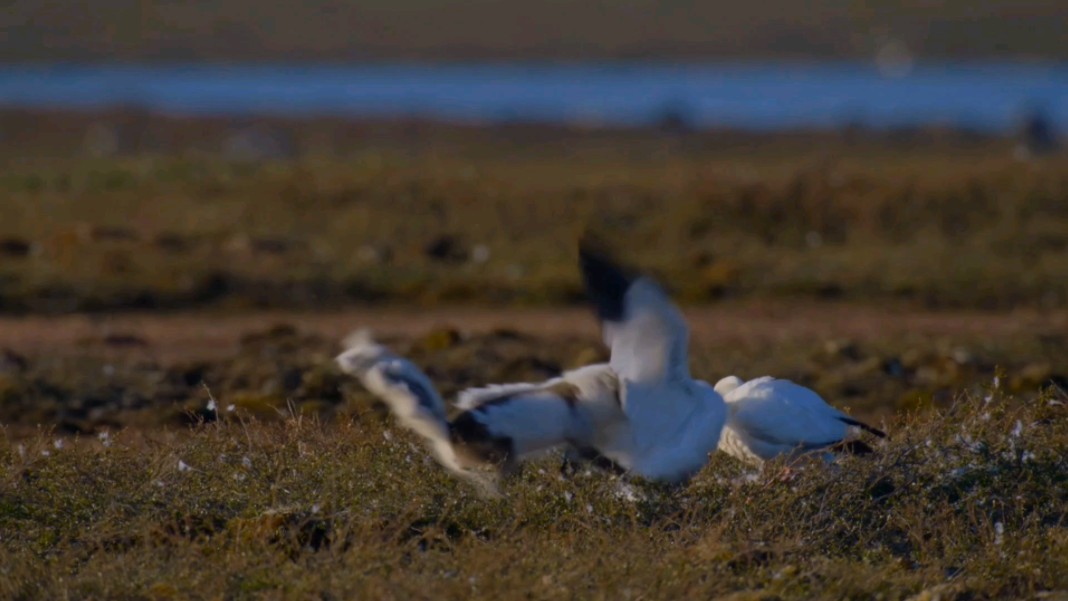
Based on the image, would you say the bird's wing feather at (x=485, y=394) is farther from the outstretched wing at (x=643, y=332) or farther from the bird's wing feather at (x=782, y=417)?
the bird's wing feather at (x=782, y=417)

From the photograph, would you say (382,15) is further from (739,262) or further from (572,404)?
(572,404)

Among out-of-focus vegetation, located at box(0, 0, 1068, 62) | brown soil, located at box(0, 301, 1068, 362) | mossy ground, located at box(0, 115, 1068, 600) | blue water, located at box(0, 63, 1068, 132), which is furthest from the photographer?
out-of-focus vegetation, located at box(0, 0, 1068, 62)

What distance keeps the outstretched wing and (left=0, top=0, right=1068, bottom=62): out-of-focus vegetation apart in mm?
53655

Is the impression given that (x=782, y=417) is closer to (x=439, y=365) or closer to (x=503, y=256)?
(x=439, y=365)

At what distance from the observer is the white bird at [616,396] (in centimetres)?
560

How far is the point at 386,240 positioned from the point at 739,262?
10.2 ft

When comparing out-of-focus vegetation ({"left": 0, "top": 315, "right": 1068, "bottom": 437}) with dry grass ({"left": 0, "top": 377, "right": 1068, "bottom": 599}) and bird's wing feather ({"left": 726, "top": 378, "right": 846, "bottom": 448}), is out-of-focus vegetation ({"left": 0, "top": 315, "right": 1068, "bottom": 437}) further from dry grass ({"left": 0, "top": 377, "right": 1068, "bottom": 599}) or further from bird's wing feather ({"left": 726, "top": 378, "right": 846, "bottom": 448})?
bird's wing feather ({"left": 726, "top": 378, "right": 846, "bottom": 448})

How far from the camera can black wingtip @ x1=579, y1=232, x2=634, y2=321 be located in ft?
19.1

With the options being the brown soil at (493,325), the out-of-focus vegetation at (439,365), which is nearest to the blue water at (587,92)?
the brown soil at (493,325)

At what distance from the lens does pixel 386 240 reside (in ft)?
47.6

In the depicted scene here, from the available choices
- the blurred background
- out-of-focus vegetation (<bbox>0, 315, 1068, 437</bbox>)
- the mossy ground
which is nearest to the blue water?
the blurred background

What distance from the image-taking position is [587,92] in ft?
153

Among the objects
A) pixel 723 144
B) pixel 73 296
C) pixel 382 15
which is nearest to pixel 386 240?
pixel 73 296

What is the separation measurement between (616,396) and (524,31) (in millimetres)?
58162
